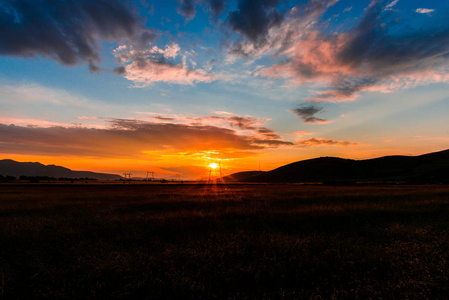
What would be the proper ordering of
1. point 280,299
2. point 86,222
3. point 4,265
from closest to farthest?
point 280,299 → point 4,265 → point 86,222

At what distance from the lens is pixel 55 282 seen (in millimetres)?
5410

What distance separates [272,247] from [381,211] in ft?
39.4

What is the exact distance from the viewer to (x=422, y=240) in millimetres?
8102

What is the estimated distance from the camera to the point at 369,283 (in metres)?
5.02

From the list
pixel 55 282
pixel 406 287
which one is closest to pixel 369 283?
pixel 406 287

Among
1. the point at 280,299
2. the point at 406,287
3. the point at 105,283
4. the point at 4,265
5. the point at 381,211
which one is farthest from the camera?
the point at 381,211

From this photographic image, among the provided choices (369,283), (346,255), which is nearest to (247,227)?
(346,255)

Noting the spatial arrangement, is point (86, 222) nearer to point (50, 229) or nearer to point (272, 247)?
point (50, 229)

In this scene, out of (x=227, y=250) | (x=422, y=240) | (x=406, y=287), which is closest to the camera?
(x=406, y=287)

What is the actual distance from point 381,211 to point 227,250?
13.5 metres

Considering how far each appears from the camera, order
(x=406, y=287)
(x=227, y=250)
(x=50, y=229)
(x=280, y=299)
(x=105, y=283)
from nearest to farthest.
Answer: (x=280, y=299)
(x=406, y=287)
(x=105, y=283)
(x=227, y=250)
(x=50, y=229)

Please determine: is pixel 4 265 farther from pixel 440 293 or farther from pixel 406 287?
pixel 440 293

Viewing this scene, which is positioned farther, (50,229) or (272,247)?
(50,229)

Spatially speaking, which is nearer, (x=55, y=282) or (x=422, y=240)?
(x=55, y=282)
